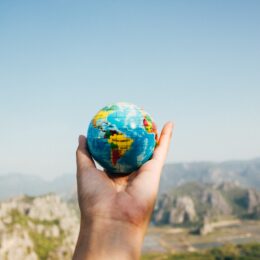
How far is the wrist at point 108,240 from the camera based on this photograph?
3.75 m

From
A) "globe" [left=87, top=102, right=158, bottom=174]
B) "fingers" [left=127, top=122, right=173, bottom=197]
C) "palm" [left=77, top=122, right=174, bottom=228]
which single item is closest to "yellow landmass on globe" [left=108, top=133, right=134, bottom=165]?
"globe" [left=87, top=102, right=158, bottom=174]

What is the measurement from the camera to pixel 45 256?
106m

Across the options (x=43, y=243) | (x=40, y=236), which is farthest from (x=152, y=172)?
(x=40, y=236)

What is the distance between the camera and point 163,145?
5.92 m

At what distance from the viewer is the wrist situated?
3.75 meters

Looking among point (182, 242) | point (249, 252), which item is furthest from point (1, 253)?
point (182, 242)

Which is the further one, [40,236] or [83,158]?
[40,236]

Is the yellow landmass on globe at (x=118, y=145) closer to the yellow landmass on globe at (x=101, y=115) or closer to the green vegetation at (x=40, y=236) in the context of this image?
the yellow landmass on globe at (x=101, y=115)

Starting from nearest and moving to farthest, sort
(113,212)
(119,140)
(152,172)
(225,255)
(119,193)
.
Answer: (113,212) → (119,193) → (152,172) → (119,140) → (225,255)

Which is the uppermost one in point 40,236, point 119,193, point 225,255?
point 119,193

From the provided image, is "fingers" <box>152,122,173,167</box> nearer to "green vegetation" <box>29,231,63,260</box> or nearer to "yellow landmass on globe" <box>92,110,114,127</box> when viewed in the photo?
"yellow landmass on globe" <box>92,110,114,127</box>

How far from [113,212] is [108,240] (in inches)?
16.5

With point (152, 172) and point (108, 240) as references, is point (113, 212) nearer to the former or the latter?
point (108, 240)

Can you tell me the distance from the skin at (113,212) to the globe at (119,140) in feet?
4.82
